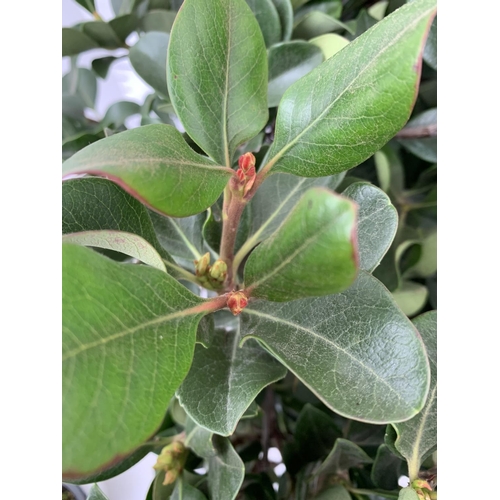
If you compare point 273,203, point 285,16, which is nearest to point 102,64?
point 285,16

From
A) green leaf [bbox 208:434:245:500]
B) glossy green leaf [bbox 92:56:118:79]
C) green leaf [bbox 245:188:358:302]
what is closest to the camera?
green leaf [bbox 245:188:358:302]

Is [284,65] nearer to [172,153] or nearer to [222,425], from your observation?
[172,153]

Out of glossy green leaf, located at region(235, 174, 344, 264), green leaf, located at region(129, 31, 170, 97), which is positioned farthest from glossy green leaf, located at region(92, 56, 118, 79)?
glossy green leaf, located at region(235, 174, 344, 264)

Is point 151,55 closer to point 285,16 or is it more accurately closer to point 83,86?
point 285,16

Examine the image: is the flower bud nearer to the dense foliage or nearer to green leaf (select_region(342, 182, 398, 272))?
the dense foliage

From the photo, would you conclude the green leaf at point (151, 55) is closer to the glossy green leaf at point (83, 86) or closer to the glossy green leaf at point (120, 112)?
the glossy green leaf at point (120, 112)
